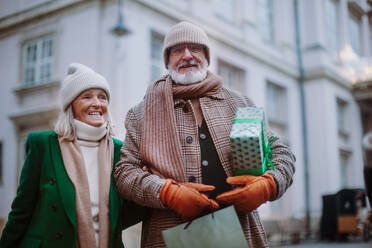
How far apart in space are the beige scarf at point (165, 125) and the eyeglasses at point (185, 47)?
0.50ft

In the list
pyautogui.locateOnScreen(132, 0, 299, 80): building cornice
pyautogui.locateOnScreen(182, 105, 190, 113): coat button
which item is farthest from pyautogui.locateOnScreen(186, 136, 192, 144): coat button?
pyautogui.locateOnScreen(132, 0, 299, 80): building cornice

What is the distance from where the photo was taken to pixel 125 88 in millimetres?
9758

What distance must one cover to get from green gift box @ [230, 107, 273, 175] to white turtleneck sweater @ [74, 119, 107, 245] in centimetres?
96

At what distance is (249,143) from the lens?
2.10 metres

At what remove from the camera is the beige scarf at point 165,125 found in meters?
2.31

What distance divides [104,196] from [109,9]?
797 centimetres

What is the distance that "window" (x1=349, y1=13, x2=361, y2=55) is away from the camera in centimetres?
1645

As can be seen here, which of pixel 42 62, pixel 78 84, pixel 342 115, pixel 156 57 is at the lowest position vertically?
pixel 78 84

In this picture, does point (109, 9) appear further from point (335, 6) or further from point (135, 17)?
point (335, 6)

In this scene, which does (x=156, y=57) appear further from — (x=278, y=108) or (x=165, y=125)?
(x=165, y=125)

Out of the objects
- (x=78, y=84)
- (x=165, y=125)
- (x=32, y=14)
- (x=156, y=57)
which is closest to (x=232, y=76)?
(x=156, y=57)

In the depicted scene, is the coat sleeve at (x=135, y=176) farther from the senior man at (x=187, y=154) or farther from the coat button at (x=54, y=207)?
the coat button at (x=54, y=207)

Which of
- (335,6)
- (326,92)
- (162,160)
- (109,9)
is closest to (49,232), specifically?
(162,160)

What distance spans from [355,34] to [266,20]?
4088mm
